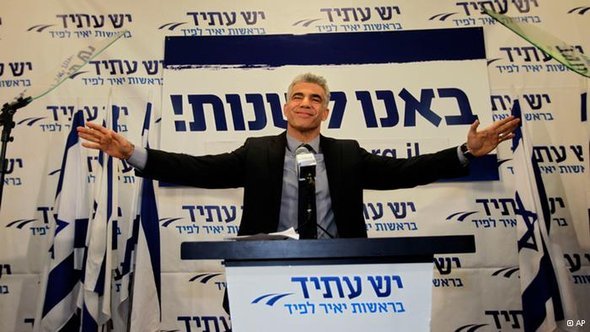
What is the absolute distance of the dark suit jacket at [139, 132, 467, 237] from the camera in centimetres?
214

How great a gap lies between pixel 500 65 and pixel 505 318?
1629 millimetres

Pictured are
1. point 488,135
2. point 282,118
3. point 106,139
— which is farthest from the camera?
point 282,118

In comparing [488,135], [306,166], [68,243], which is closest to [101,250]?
[68,243]

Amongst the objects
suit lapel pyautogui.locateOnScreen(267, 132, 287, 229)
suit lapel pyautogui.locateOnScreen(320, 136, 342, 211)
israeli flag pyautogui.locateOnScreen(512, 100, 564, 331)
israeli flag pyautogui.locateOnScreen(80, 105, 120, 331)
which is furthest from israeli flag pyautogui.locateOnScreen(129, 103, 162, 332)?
israeli flag pyautogui.locateOnScreen(512, 100, 564, 331)

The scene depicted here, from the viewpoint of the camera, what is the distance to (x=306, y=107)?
2.39 metres

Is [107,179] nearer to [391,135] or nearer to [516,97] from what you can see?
[391,135]

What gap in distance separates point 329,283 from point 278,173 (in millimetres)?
982

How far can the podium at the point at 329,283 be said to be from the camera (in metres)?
1.31

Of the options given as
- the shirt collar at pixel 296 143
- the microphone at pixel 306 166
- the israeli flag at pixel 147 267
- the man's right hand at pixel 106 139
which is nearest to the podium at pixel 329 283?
the microphone at pixel 306 166

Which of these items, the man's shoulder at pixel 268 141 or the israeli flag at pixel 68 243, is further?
the israeli flag at pixel 68 243

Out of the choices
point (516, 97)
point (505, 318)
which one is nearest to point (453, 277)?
point (505, 318)

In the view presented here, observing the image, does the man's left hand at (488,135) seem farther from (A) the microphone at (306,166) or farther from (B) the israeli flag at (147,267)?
(B) the israeli flag at (147,267)

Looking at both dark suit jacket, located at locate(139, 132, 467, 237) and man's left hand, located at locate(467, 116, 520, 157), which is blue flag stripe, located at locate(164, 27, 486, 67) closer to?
dark suit jacket, located at locate(139, 132, 467, 237)

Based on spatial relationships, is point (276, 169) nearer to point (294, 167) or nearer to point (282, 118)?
point (294, 167)
